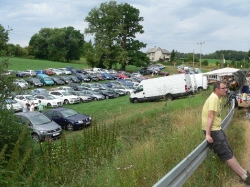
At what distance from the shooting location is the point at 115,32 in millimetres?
75812

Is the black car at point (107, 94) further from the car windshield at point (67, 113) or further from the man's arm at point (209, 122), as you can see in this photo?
the man's arm at point (209, 122)

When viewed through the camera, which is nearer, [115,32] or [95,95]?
[95,95]

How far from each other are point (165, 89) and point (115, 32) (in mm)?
46677

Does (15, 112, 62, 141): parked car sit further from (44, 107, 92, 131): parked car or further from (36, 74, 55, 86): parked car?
(36, 74, 55, 86): parked car

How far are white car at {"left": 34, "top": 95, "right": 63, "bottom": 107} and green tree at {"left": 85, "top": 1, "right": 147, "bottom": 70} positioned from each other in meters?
41.4

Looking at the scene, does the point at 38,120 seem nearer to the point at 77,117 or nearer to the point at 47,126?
the point at 47,126

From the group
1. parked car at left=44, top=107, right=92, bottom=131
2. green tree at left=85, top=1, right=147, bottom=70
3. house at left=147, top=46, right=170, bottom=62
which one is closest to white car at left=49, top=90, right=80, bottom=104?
parked car at left=44, top=107, right=92, bottom=131

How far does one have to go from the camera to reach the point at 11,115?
29.3 ft

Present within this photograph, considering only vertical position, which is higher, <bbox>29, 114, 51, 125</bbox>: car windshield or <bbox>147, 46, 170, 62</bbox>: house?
<bbox>147, 46, 170, 62</bbox>: house

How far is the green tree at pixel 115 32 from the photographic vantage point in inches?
2977

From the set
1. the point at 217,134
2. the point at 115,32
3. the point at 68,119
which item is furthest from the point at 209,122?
the point at 115,32

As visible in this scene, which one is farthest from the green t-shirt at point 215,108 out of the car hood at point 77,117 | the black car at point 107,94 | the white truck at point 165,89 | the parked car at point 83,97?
the black car at point 107,94

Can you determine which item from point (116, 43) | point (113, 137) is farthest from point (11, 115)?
point (116, 43)

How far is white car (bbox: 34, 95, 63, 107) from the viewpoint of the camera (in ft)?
110
